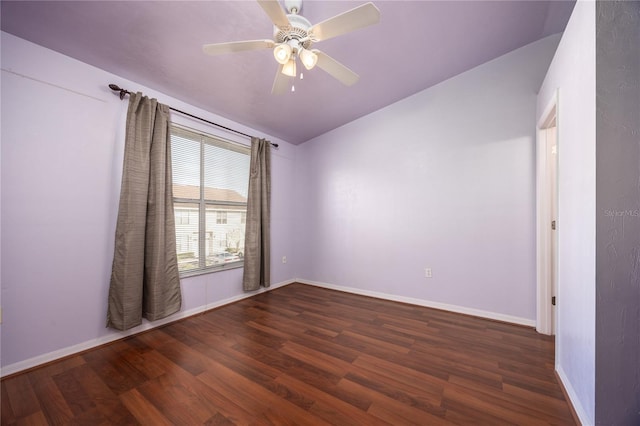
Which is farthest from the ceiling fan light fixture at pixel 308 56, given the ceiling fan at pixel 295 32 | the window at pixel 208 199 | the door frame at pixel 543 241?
the door frame at pixel 543 241

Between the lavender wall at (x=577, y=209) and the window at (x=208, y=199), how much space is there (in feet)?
11.1

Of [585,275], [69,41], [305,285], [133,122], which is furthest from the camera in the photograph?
[305,285]

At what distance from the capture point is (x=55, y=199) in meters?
1.91

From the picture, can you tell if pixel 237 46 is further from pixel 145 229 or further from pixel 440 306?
pixel 440 306

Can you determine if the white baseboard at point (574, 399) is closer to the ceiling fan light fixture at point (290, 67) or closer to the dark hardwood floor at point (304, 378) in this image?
the dark hardwood floor at point (304, 378)

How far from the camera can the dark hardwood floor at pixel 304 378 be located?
1364mm

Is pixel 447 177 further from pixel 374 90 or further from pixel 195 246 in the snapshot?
pixel 195 246

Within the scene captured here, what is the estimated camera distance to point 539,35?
2.41m

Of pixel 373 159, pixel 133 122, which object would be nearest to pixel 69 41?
pixel 133 122

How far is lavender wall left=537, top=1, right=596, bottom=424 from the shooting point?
1214 millimetres

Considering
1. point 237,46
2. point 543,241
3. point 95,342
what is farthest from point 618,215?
point 95,342

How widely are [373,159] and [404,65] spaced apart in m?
1.27

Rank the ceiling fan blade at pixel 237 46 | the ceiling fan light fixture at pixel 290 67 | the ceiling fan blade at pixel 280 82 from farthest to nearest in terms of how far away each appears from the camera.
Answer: the ceiling fan blade at pixel 280 82, the ceiling fan light fixture at pixel 290 67, the ceiling fan blade at pixel 237 46

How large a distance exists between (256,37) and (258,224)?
2.32m
